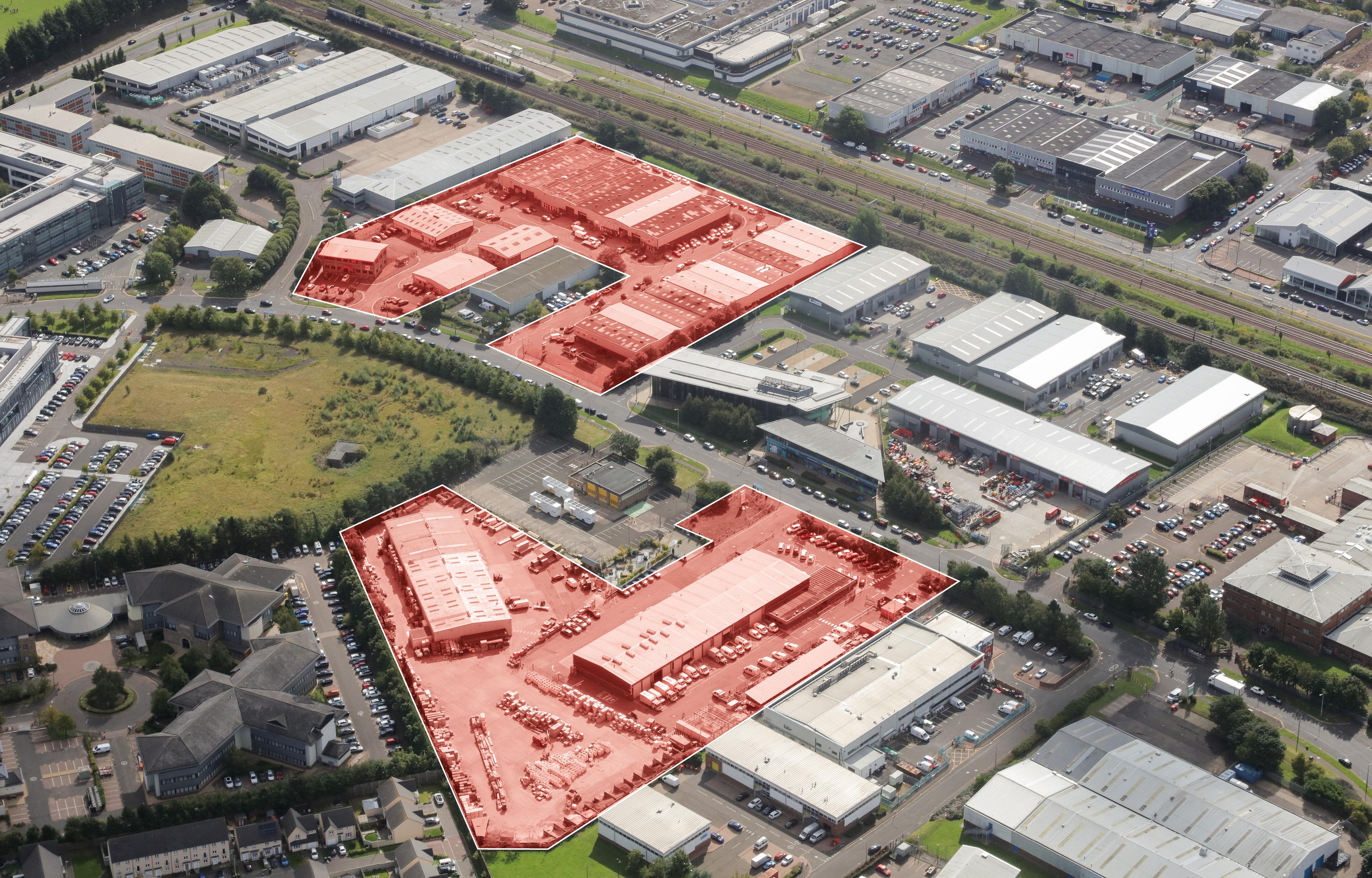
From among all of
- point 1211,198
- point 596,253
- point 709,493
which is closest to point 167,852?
point 709,493

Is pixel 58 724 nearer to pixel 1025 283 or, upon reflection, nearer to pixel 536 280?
pixel 536 280

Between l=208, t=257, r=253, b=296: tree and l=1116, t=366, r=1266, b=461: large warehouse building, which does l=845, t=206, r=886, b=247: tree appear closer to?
l=1116, t=366, r=1266, b=461: large warehouse building

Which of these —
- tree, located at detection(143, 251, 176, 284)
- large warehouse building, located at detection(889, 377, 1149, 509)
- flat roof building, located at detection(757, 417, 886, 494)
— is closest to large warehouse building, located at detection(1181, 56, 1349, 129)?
large warehouse building, located at detection(889, 377, 1149, 509)

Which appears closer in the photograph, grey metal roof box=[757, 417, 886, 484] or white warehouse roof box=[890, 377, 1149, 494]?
white warehouse roof box=[890, 377, 1149, 494]

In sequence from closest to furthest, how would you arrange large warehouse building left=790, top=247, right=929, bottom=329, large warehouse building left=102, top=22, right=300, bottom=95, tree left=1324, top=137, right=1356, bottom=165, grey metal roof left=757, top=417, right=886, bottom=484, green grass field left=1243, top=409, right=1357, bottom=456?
grey metal roof left=757, top=417, right=886, bottom=484, green grass field left=1243, top=409, right=1357, bottom=456, large warehouse building left=790, top=247, right=929, bottom=329, tree left=1324, top=137, right=1356, bottom=165, large warehouse building left=102, top=22, right=300, bottom=95

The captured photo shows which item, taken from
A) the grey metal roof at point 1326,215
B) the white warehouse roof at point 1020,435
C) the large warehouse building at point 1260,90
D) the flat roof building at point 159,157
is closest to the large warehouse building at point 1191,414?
the white warehouse roof at point 1020,435

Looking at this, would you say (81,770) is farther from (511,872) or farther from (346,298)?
(346,298)

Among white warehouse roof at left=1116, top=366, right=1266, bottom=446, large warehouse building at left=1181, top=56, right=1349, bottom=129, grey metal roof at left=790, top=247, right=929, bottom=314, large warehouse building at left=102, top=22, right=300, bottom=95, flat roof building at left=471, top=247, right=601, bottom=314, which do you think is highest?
large warehouse building at left=102, top=22, right=300, bottom=95

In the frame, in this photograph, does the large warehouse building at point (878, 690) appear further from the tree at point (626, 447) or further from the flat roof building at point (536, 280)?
the flat roof building at point (536, 280)

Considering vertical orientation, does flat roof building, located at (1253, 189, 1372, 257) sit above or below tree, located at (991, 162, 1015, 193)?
below
